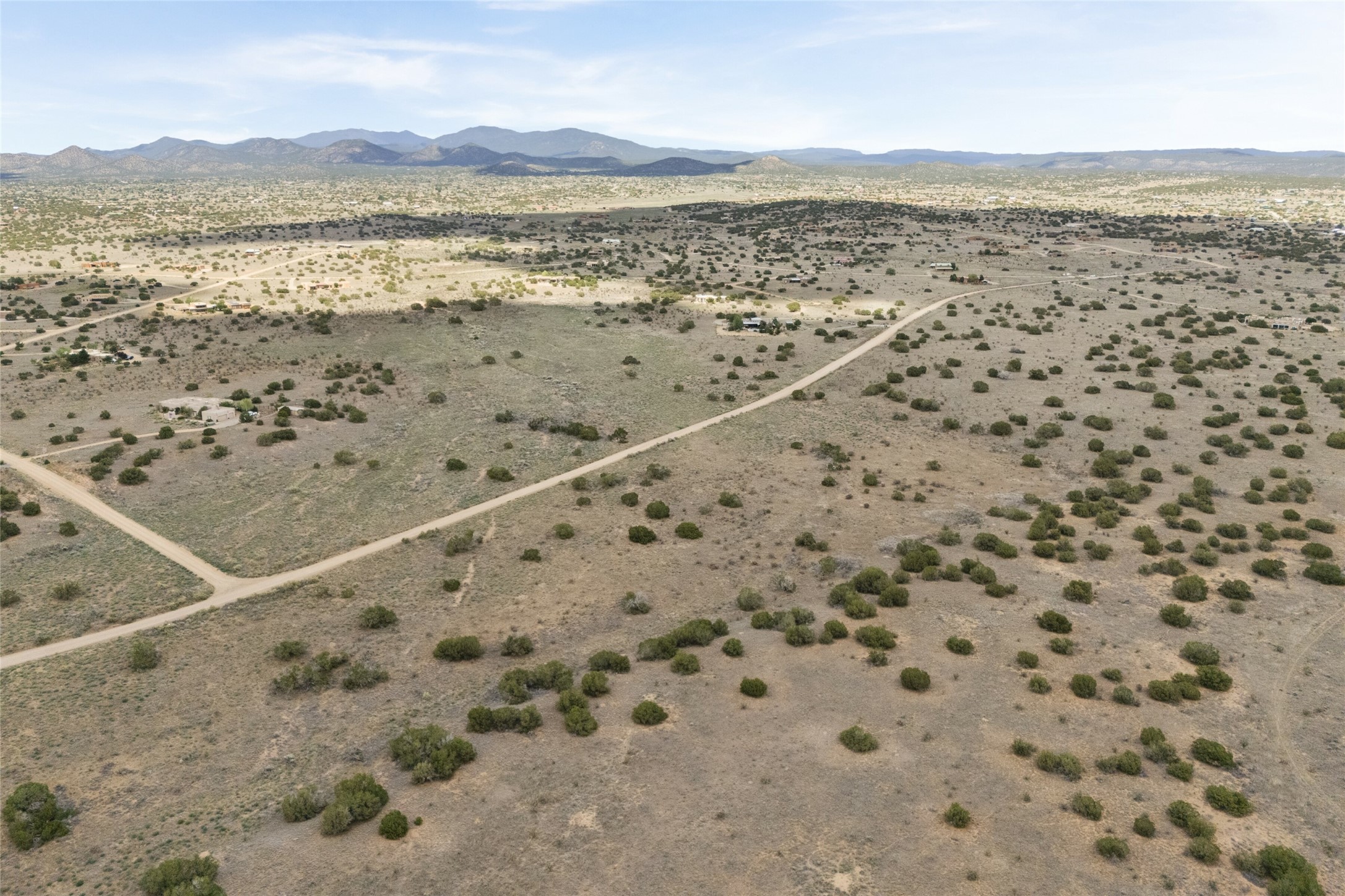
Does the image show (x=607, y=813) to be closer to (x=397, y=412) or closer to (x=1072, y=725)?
(x=1072, y=725)

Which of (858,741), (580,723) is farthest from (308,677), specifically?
(858,741)

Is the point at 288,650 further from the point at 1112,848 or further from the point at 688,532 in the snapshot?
the point at 1112,848

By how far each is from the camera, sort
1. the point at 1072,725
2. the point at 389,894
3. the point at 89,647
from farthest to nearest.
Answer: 1. the point at 89,647
2. the point at 1072,725
3. the point at 389,894

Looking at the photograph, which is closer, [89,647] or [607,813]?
[607,813]

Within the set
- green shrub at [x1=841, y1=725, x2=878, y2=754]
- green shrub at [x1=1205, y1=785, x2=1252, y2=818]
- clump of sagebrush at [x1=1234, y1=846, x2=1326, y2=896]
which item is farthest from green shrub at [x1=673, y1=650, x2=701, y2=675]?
clump of sagebrush at [x1=1234, y1=846, x2=1326, y2=896]

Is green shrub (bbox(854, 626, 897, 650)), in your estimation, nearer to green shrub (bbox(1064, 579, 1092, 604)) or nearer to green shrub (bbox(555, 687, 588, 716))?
green shrub (bbox(1064, 579, 1092, 604))

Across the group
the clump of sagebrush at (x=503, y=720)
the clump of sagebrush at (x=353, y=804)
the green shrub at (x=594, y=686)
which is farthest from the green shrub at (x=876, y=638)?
the clump of sagebrush at (x=353, y=804)

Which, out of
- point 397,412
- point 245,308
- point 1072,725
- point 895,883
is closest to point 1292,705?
point 1072,725
